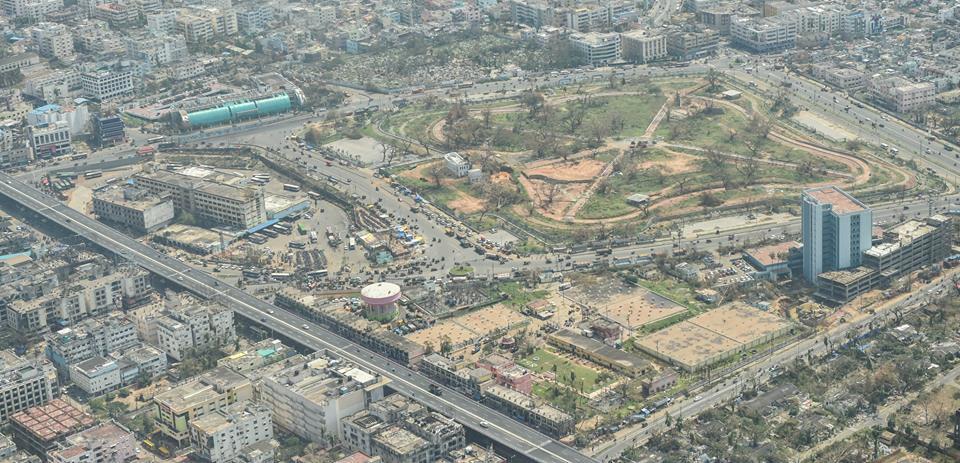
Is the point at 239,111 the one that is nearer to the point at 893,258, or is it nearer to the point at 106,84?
the point at 106,84

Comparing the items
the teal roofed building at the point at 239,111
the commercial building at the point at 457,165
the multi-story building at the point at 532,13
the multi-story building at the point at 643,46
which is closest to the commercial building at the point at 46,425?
the commercial building at the point at 457,165

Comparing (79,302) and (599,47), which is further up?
(79,302)

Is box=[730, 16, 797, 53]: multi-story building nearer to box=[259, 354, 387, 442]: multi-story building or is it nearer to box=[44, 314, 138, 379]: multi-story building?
box=[259, 354, 387, 442]: multi-story building

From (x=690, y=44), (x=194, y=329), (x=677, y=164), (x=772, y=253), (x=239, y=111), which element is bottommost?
(x=772, y=253)

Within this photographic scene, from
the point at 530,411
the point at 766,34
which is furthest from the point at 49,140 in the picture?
the point at 766,34

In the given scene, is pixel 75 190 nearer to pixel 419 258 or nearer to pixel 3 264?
pixel 3 264

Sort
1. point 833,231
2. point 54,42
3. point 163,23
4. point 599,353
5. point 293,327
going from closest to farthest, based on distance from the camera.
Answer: point 599,353
point 293,327
point 833,231
point 54,42
point 163,23

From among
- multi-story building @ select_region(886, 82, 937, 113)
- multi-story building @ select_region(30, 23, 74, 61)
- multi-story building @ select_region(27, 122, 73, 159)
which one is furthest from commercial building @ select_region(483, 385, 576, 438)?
multi-story building @ select_region(30, 23, 74, 61)
